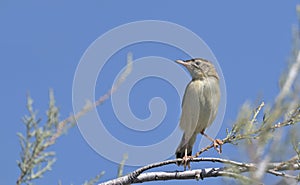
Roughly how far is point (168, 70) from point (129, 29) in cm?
70

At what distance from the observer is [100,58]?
19.3 feet

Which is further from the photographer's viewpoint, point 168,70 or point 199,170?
point 168,70

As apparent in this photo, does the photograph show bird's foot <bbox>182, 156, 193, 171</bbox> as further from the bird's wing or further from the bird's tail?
the bird's wing

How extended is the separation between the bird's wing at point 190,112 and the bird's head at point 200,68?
0.46 m

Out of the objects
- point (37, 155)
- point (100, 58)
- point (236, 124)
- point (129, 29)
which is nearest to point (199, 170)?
point (236, 124)

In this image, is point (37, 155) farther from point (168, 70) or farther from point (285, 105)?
point (168, 70)

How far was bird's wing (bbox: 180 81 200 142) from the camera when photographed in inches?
303

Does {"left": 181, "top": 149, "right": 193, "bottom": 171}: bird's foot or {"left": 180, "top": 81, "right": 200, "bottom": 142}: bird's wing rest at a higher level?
{"left": 180, "top": 81, "right": 200, "bottom": 142}: bird's wing

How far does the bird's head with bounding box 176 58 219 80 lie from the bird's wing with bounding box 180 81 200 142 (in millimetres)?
459

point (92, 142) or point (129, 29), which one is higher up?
point (129, 29)

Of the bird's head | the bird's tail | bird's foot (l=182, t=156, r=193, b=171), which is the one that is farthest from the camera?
the bird's head

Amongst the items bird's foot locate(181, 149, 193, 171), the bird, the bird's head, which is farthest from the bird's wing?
bird's foot locate(181, 149, 193, 171)

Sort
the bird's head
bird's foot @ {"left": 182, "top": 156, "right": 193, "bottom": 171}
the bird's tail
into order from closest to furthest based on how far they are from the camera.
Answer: bird's foot @ {"left": 182, "top": 156, "right": 193, "bottom": 171}, the bird's tail, the bird's head

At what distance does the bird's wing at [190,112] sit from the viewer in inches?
303
